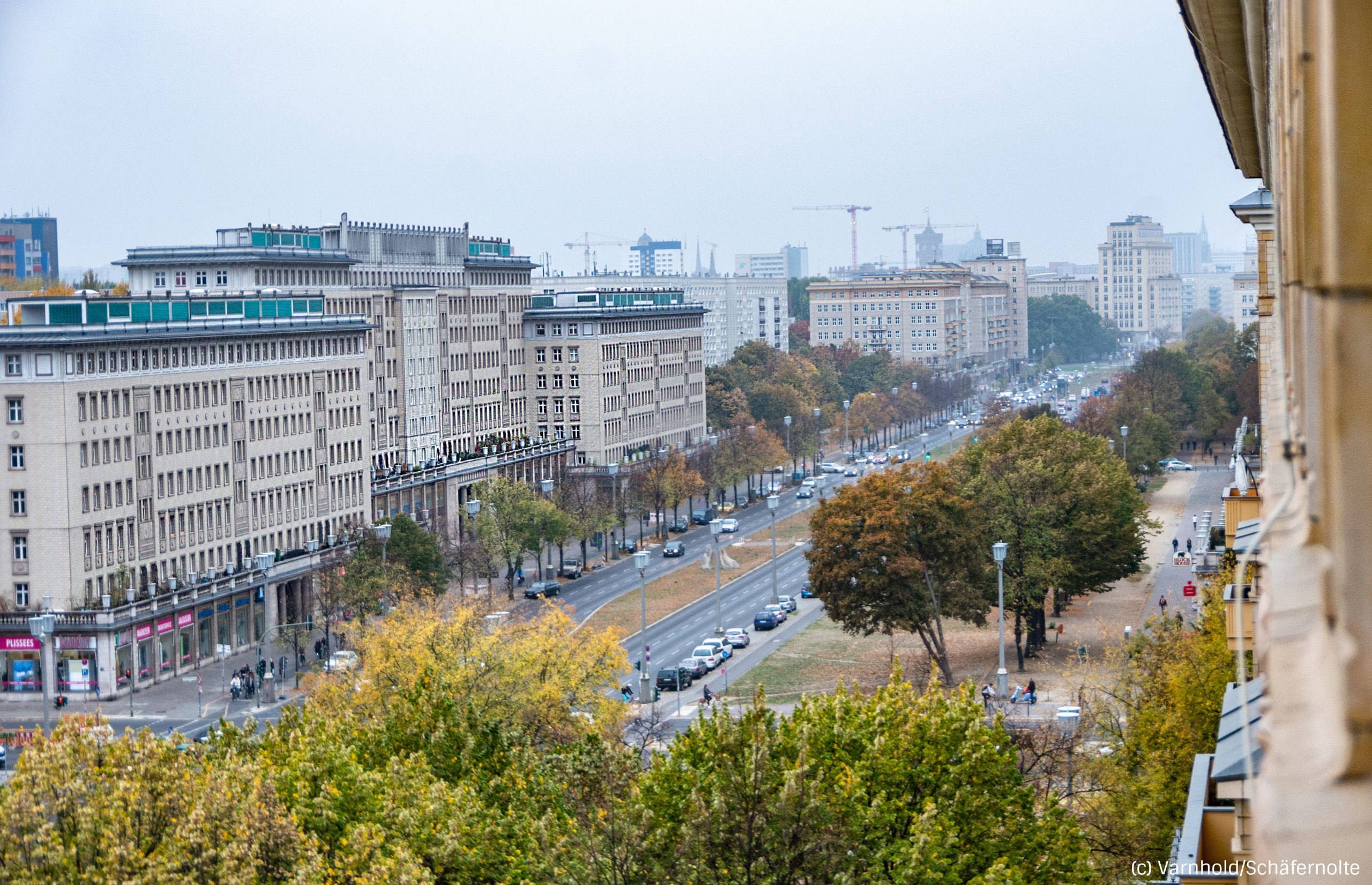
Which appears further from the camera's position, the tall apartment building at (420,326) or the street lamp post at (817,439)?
the street lamp post at (817,439)

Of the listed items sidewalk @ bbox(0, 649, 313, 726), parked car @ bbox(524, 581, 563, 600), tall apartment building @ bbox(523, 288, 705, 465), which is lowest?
sidewalk @ bbox(0, 649, 313, 726)

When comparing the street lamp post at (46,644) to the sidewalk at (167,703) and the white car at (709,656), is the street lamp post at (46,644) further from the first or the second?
the white car at (709,656)

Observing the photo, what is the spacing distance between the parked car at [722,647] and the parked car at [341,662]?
18.7m

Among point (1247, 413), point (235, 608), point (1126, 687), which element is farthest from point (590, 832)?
point (1247, 413)

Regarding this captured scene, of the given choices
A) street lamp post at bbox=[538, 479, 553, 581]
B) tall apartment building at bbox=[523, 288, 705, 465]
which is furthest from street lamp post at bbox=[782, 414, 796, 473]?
street lamp post at bbox=[538, 479, 553, 581]

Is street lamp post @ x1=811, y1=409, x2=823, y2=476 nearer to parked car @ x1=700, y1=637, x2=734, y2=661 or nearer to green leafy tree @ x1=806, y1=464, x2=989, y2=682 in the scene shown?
parked car @ x1=700, y1=637, x2=734, y2=661

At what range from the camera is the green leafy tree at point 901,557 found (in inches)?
3312

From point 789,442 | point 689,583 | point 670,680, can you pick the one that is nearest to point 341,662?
point 670,680

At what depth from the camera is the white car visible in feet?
289

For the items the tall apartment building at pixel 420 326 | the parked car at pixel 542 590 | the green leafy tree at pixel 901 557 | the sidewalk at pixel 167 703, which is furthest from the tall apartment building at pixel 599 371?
the green leafy tree at pixel 901 557

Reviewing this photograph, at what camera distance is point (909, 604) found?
84250mm

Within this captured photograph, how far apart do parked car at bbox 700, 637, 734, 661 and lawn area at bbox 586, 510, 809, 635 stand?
5.15 meters

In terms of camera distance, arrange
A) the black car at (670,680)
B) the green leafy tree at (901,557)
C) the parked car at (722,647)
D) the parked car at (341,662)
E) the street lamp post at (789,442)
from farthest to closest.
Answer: the street lamp post at (789,442)
the parked car at (722,647)
the green leafy tree at (901,557)
the black car at (670,680)
the parked car at (341,662)

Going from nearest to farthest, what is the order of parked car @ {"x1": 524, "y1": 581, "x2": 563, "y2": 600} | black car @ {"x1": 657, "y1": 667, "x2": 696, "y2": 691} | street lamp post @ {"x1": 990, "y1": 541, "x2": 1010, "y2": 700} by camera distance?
street lamp post @ {"x1": 990, "y1": 541, "x2": 1010, "y2": 700} → black car @ {"x1": 657, "y1": 667, "x2": 696, "y2": 691} → parked car @ {"x1": 524, "y1": 581, "x2": 563, "y2": 600}
